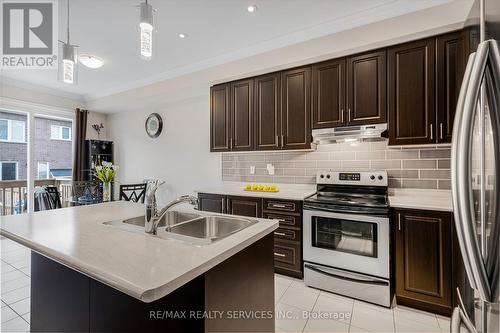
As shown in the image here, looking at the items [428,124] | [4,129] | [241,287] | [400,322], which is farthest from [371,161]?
[4,129]

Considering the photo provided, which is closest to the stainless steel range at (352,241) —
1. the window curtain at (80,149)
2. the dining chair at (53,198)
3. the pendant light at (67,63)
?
the pendant light at (67,63)

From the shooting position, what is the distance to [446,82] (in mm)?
2182

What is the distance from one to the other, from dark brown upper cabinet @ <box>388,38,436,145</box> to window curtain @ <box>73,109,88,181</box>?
Answer: 18.3ft

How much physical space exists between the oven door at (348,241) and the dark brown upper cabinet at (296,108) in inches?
35.1

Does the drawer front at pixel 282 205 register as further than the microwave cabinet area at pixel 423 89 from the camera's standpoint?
Yes

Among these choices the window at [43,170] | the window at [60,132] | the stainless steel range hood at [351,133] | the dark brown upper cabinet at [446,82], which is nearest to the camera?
the dark brown upper cabinet at [446,82]

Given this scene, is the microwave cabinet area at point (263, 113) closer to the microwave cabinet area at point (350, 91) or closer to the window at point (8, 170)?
the microwave cabinet area at point (350, 91)

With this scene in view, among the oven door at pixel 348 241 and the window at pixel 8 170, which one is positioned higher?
the window at pixel 8 170

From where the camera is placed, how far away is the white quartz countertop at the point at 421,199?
203 centimetres

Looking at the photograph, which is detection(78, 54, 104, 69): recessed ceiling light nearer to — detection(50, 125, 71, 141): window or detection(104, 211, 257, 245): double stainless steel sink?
detection(50, 125, 71, 141): window

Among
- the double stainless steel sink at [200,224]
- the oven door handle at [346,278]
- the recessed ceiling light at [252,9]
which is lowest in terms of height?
the oven door handle at [346,278]

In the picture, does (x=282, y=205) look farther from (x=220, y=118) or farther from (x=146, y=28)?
(x=146, y=28)

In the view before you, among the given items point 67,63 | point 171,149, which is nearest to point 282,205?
point 67,63

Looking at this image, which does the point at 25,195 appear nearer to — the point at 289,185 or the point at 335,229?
the point at 289,185
